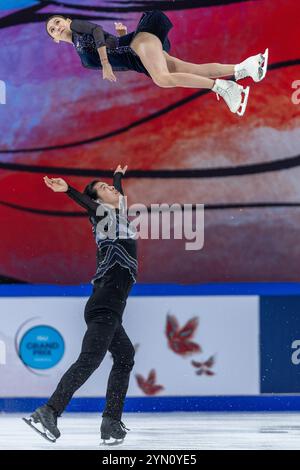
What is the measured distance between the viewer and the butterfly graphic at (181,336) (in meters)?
7.52

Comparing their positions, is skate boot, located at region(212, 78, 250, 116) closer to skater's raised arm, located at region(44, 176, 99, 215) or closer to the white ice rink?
skater's raised arm, located at region(44, 176, 99, 215)

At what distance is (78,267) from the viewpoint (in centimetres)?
806

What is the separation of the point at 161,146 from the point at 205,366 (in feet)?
5.48

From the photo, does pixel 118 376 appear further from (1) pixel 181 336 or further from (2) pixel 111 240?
(1) pixel 181 336

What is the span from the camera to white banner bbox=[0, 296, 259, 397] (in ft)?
24.6

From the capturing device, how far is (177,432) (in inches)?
262

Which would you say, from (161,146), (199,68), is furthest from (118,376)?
(161,146)

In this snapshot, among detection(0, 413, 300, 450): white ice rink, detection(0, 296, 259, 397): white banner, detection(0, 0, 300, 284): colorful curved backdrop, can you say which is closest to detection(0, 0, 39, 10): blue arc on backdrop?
detection(0, 0, 300, 284): colorful curved backdrop

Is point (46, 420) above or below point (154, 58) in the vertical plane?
below

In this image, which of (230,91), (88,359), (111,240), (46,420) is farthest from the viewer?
(230,91)

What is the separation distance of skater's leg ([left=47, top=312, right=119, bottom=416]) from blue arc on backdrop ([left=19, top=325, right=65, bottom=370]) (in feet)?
5.64

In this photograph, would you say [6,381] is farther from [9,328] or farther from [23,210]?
[23,210]

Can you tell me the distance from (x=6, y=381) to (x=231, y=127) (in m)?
2.43
